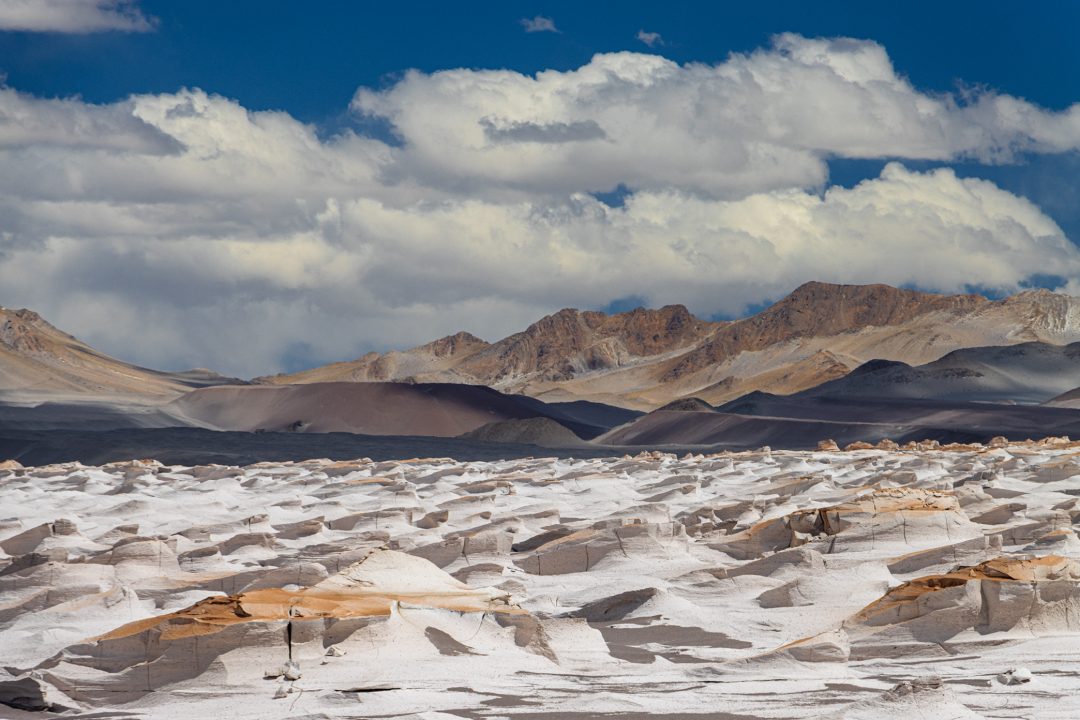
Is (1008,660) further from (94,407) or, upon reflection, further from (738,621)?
(94,407)

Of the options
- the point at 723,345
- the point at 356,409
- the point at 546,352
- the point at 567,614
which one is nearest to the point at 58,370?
Result: the point at 356,409

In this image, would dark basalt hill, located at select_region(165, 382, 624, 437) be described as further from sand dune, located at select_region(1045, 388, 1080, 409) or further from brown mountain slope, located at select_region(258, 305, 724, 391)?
brown mountain slope, located at select_region(258, 305, 724, 391)

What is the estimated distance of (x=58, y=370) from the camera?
112 metres

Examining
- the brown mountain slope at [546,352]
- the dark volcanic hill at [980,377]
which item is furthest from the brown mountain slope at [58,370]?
the dark volcanic hill at [980,377]

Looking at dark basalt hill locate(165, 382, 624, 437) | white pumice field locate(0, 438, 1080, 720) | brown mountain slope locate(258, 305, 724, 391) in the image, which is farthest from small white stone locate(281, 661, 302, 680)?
brown mountain slope locate(258, 305, 724, 391)

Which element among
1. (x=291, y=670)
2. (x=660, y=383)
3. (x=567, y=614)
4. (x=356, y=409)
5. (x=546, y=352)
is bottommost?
(x=567, y=614)

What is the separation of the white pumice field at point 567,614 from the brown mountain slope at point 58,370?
84.2 m

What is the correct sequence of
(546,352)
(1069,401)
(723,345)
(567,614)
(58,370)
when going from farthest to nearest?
(546,352)
(723,345)
(58,370)
(1069,401)
(567,614)

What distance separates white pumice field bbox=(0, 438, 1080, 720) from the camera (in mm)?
5891

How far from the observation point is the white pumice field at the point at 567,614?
19.3 ft

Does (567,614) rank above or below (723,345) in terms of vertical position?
below

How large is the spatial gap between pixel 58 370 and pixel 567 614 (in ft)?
361

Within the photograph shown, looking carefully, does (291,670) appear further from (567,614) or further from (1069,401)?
(1069,401)

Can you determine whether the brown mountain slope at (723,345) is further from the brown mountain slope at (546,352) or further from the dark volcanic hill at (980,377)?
the dark volcanic hill at (980,377)
